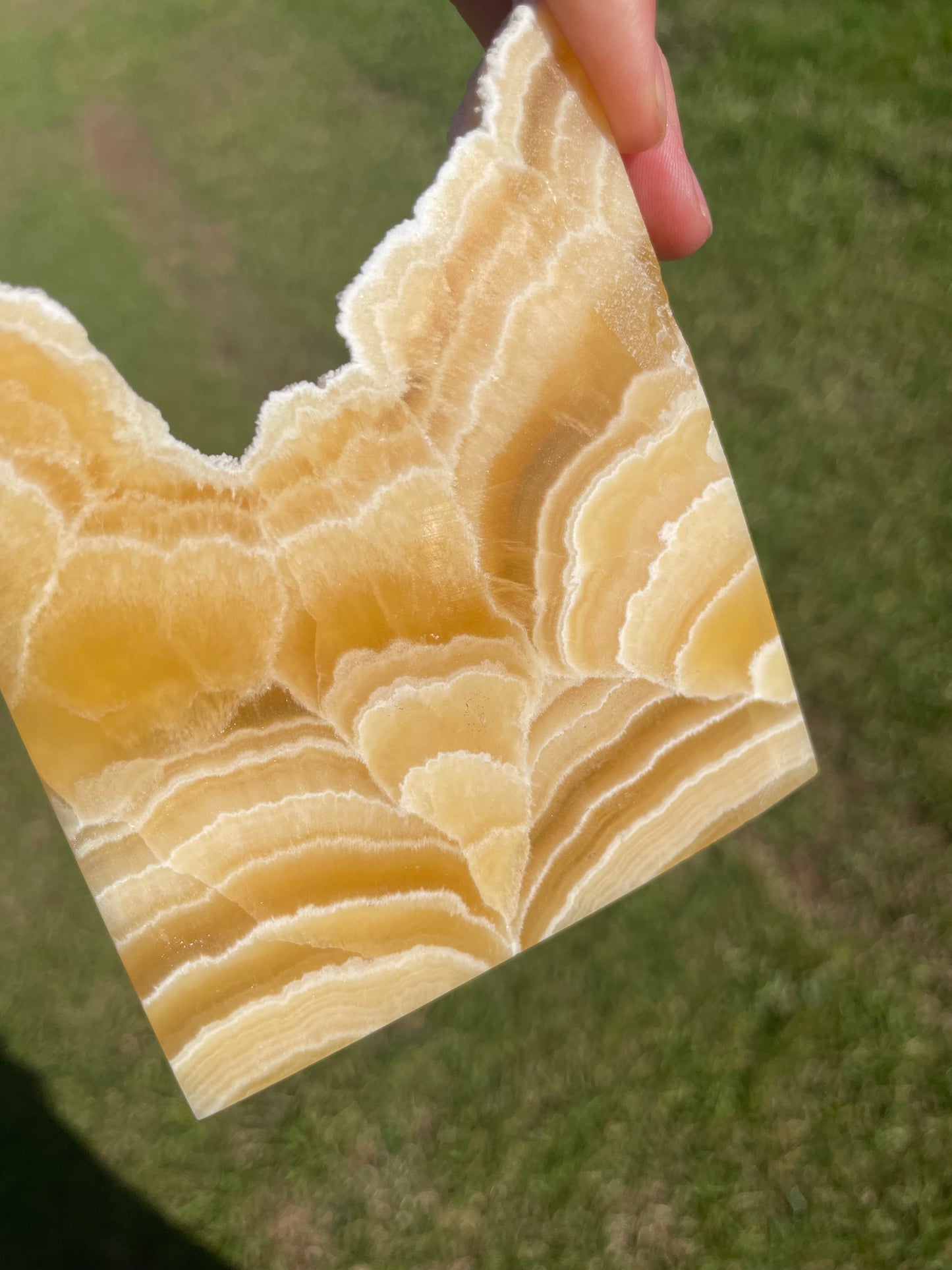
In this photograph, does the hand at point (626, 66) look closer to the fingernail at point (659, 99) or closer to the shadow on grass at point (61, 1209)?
the fingernail at point (659, 99)

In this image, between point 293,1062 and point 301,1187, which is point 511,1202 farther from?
point 293,1062


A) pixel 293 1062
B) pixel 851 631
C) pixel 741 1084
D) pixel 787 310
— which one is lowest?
pixel 741 1084

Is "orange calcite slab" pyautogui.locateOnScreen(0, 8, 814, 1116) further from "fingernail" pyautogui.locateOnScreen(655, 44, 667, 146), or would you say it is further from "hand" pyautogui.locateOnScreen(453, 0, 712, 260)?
"fingernail" pyautogui.locateOnScreen(655, 44, 667, 146)

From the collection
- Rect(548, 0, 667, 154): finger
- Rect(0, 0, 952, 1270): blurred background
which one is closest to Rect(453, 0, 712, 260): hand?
Rect(548, 0, 667, 154): finger

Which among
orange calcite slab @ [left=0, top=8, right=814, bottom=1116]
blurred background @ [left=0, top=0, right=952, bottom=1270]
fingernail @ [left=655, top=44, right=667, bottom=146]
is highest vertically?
fingernail @ [left=655, top=44, right=667, bottom=146]

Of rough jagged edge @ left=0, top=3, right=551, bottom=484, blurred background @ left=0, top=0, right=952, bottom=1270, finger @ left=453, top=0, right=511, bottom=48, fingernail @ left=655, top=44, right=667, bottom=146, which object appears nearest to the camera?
rough jagged edge @ left=0, top=3, right=551, bottom=484

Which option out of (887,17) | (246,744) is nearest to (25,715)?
(246,744)

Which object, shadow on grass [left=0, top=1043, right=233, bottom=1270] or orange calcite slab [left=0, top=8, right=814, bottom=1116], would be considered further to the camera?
shadow on grass [left=0, top=1043, right=233, bottom=1270]

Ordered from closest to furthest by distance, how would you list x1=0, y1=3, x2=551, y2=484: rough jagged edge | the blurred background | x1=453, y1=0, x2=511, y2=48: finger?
1. x1=0, y1=3, x2=551, y2=484: rough jagged edge
2. x1=453, y1=0, x2=511, y2=48: finger
3. the blurred background
